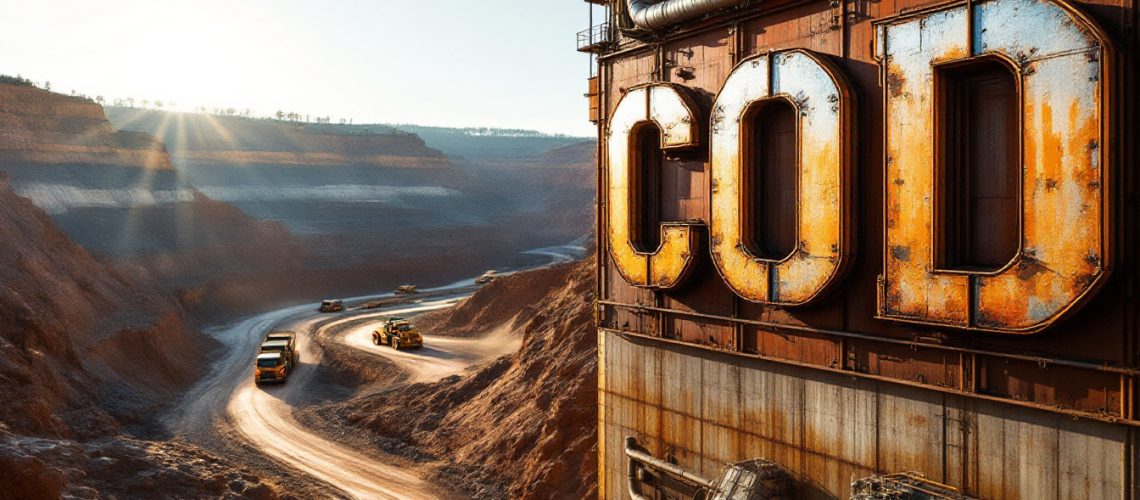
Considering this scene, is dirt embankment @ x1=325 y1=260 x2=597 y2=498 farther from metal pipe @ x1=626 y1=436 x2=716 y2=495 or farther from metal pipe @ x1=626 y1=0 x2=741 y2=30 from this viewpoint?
metal pipe @ x1=626 y1=0 x2=741 y2=30

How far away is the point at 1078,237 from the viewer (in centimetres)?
1091

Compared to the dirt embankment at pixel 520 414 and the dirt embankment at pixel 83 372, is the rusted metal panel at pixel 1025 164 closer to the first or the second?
the dirt embankment at pixel 520 414

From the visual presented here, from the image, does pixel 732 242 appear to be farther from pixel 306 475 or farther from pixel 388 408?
pixel 388 408

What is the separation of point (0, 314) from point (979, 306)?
41.0 metres

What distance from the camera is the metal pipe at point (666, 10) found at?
16.7m

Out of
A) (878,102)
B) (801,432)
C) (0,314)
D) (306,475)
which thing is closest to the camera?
(878,102)

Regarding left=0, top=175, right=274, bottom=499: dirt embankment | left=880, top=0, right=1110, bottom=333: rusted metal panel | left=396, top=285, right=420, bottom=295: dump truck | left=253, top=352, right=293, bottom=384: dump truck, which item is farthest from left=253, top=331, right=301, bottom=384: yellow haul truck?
left=880, top=0, right=1110, bottom=333: rusted metal panel

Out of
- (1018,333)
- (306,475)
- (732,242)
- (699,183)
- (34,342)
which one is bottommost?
(306,475)

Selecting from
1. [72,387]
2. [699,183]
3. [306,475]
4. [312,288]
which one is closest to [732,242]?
[699,183]

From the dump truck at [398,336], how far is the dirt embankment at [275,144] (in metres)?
101

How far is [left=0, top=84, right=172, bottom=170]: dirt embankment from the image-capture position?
91438 millimetres

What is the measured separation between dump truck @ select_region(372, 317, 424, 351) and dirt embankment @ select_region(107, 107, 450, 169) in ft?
332

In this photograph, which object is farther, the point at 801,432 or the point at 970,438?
the point at 801,432

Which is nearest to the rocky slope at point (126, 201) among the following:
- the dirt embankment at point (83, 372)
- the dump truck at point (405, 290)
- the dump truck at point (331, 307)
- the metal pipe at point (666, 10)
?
the dump truck at point (331, 307)
